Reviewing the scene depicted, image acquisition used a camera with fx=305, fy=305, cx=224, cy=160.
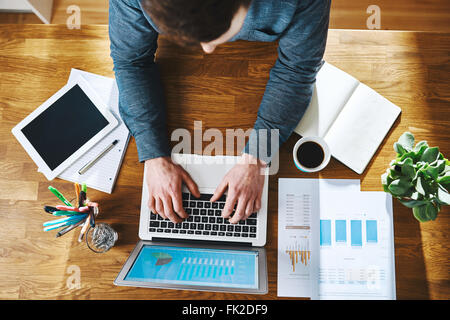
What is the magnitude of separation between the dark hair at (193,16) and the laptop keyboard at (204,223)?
1.62ft

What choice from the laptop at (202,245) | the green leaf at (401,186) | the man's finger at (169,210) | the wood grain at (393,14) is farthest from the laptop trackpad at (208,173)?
the wood grain at (393,14)

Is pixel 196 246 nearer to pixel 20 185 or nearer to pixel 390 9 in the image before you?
pixel 20 185

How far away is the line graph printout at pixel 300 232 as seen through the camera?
2.91 feet

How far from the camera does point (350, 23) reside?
61.7 inches

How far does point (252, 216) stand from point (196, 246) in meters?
0.18

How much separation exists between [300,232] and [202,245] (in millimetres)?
292

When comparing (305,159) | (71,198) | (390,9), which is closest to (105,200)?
(71,198)

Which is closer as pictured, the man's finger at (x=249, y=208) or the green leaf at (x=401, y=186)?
the green leaf at (x=401, y=186)

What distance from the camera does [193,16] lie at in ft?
1.62

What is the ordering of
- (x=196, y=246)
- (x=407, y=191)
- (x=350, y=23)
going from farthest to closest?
(x=350, y=23), (x=196, y=246), (x=407, y=191)

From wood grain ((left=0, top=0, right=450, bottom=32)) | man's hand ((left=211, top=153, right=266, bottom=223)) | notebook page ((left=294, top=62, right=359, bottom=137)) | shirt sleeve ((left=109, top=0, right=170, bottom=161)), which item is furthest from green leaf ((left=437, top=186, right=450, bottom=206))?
wood grain ((left=0, top=0, right=450, bottom=32))

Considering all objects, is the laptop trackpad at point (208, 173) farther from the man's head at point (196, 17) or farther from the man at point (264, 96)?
the man's head at point (196, 17)

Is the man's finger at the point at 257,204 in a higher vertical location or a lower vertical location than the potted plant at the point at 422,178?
lower

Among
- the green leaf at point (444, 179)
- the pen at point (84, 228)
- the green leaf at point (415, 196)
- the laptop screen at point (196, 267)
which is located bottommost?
the laptop screen at point (196, 267)
